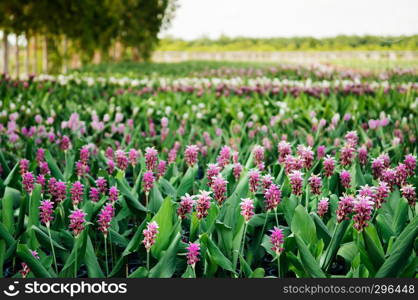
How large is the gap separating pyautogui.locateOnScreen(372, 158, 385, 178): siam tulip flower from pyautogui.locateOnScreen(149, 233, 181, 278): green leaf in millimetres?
1209

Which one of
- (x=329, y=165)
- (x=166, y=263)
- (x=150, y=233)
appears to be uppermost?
(x=329, y=165)

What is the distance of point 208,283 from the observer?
162cm

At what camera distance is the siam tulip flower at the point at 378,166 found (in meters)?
2.52

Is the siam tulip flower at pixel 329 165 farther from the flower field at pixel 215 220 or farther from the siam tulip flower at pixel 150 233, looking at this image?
the siam tulip flower at pixel 150 233

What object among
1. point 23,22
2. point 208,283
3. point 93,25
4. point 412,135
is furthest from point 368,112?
point 93,25

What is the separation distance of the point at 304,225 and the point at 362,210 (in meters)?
0.29

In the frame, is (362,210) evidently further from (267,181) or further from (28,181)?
(28,181)

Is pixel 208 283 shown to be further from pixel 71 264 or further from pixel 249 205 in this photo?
pixel 71 264

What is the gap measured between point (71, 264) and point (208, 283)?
0.49 metres

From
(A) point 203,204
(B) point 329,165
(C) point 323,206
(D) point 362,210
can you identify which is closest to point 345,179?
(B) point 329,165

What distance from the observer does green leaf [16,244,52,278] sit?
1.66m

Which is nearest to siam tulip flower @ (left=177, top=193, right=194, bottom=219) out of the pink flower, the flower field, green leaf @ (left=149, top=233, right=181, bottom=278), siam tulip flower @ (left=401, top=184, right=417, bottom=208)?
the flower field

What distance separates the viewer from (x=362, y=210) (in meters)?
1.71

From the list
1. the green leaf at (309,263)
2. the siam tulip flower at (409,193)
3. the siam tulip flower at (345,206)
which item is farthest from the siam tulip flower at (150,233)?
the siam tulip flower at (409,193)
